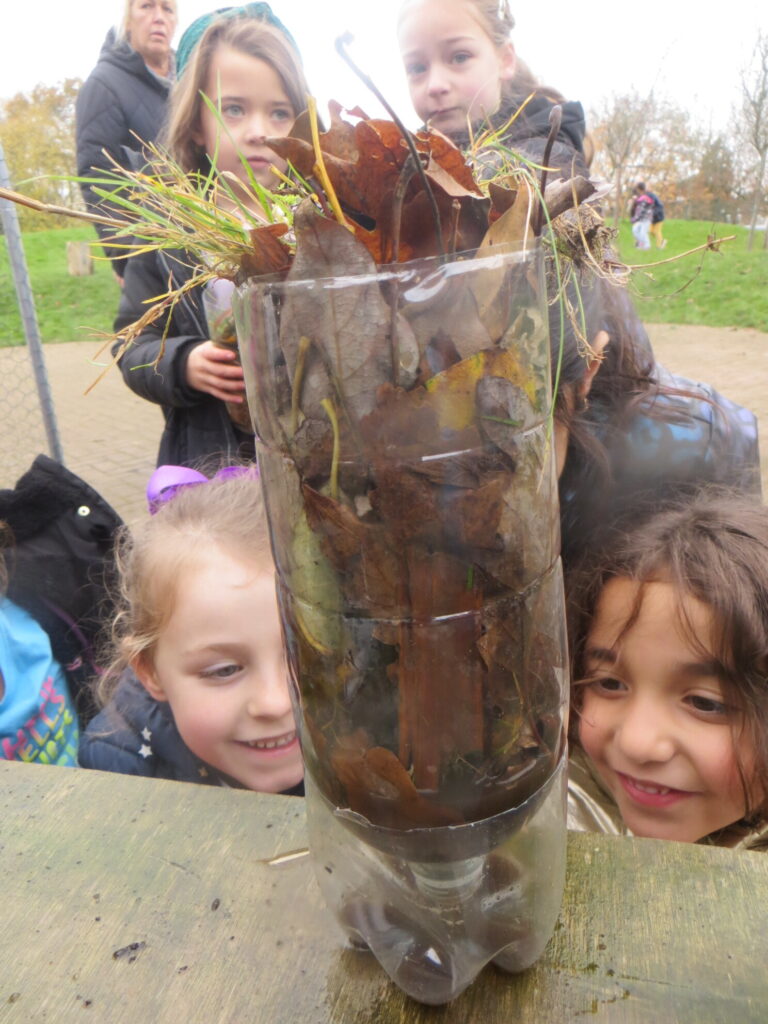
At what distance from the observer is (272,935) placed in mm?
784

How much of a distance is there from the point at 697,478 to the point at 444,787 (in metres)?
1.33

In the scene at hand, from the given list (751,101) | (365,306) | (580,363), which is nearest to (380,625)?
(365,306)

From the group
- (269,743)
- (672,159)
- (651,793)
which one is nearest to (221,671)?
(269,743)

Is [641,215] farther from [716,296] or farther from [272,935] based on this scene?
[272,935]

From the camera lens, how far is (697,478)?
5.70 feet

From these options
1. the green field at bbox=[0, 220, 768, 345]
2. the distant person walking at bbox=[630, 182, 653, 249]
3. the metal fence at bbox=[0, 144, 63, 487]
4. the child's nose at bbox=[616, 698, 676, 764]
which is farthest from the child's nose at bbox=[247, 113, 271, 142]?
the distant person walking at bbox=[630, 182, 653, 249]

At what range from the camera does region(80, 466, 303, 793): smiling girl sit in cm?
135

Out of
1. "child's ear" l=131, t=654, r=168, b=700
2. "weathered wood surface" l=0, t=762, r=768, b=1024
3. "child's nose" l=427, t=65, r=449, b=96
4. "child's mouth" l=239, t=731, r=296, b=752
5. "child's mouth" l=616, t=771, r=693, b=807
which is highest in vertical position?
"child's nose" l=427, t=65, r=449, b=96

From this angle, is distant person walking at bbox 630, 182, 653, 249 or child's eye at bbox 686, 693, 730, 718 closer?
child's eye at bbox 686, 693, 730, 718

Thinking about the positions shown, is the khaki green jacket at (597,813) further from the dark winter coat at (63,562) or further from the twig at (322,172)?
the dark winter coat at (63,562)

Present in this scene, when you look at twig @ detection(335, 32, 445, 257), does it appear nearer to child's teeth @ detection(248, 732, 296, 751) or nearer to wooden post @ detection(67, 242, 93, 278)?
child's teeth @ detection(248, 732, 296, 751)

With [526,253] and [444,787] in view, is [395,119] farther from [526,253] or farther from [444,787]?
[444,787]

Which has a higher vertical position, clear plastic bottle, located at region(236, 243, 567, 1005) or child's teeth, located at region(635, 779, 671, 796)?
clear plastic bottle, located at region(236, 243, 567, 1005)

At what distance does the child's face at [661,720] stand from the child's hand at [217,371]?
Answer: 964 millimetres
